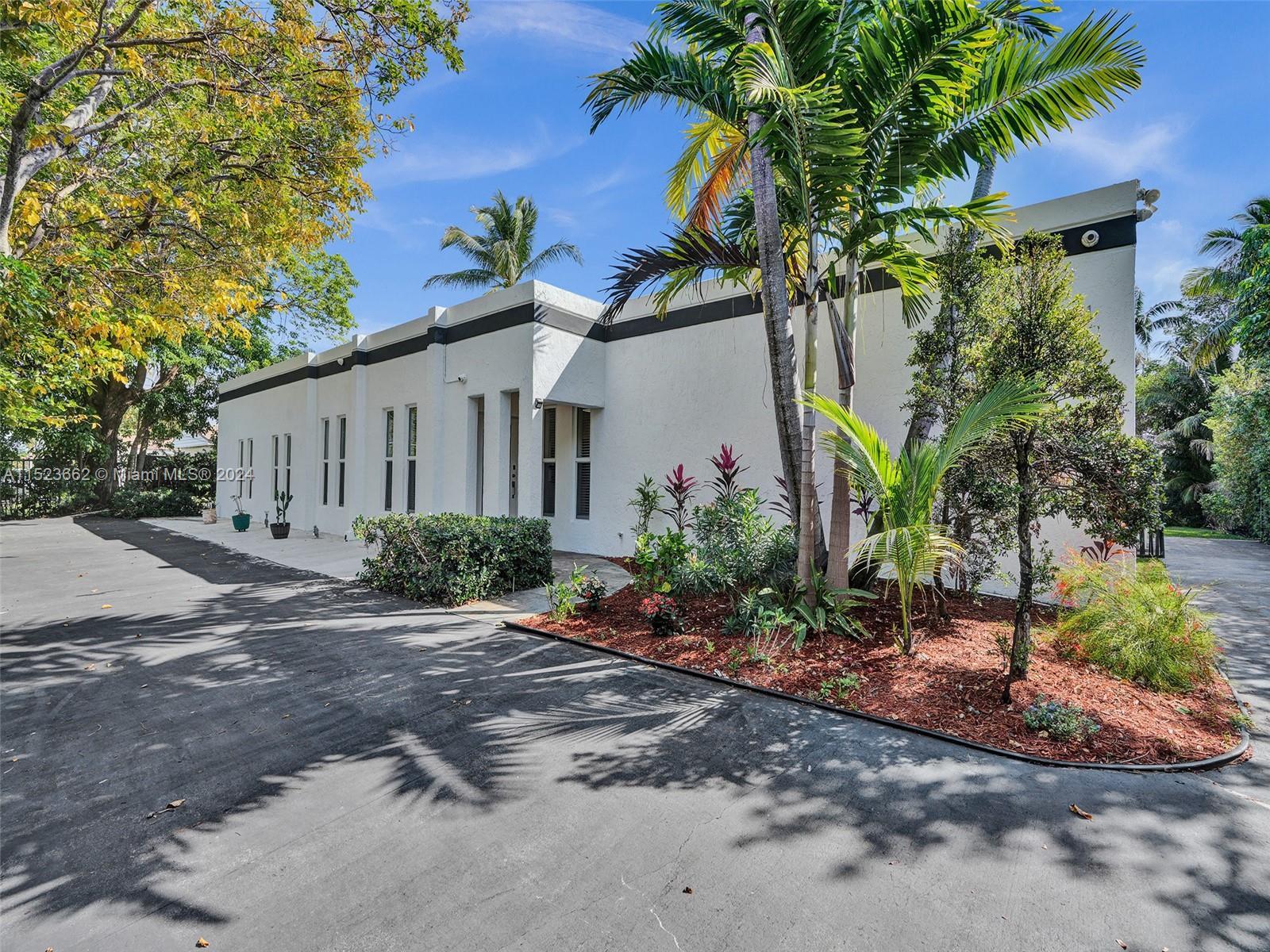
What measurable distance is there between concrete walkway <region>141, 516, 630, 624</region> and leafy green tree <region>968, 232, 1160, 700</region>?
484cm

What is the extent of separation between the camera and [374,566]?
7.96 metres

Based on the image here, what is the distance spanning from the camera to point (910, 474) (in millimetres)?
4426

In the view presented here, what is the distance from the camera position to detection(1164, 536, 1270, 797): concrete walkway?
322 cm

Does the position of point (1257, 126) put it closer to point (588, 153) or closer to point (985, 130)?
point (985, 130)

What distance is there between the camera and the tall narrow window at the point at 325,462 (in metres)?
14.4

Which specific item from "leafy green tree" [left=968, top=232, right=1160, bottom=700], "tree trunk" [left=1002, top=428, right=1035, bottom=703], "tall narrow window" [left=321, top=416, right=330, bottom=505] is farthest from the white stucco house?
"tree trunk" [left=1002, top=428, right=1035, bottom=703]

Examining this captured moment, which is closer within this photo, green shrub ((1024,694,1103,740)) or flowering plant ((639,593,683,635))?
green shrub ((1024,694,1103,740))

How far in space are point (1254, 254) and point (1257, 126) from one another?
11.6 feet

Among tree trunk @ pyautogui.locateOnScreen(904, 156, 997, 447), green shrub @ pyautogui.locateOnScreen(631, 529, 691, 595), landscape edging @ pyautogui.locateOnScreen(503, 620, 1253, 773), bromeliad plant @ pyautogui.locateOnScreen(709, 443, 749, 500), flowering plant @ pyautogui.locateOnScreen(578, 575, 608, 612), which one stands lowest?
landscape edging @ pyautogui.locateOnScreen(503, 620, 1253, 773)

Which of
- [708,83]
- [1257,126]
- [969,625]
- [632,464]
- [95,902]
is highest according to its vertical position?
[1257,126]

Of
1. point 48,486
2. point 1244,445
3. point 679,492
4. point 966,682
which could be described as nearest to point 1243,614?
point 966,682

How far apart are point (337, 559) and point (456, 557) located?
4920 millimetres

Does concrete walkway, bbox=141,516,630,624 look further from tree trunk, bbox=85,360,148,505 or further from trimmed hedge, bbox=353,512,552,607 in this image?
tree trunk, bbox=85,360,148,505

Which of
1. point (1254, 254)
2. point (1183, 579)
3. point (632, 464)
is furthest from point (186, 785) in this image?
point (1254, 254)
